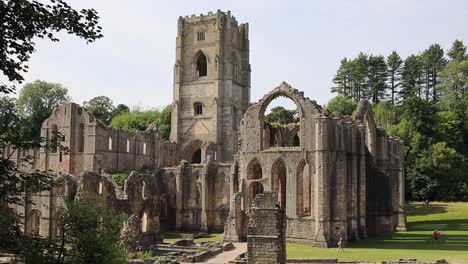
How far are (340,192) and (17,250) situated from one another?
25028 mm

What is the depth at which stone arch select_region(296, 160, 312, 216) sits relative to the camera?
33.8m

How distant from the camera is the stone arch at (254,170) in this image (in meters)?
35.7

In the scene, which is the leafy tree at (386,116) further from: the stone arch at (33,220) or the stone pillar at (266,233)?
the stone pillar at (266,233)

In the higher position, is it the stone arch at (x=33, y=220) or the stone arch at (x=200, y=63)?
the stone arch at (x=200, y=63)

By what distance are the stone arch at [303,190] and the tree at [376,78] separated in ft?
145

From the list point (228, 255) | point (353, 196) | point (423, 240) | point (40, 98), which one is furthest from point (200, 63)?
point (228, 255)

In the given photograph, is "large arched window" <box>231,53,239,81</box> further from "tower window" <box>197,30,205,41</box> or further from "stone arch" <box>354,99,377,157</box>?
"stone arch" <box>354,99,377,157</box>

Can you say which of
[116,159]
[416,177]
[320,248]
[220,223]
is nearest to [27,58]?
[320,248]

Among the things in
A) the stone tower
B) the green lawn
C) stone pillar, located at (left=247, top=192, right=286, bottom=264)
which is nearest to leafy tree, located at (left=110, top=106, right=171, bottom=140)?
the stone tower

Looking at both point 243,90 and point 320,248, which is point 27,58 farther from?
point 243,90

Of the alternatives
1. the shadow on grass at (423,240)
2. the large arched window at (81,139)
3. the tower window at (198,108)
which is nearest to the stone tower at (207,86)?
the tower window at (198,108)

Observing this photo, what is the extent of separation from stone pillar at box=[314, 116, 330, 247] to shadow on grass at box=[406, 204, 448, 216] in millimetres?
20929

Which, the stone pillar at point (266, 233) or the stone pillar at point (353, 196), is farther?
the stone pillar at point (353, 196)

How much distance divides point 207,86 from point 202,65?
12.7 ft
